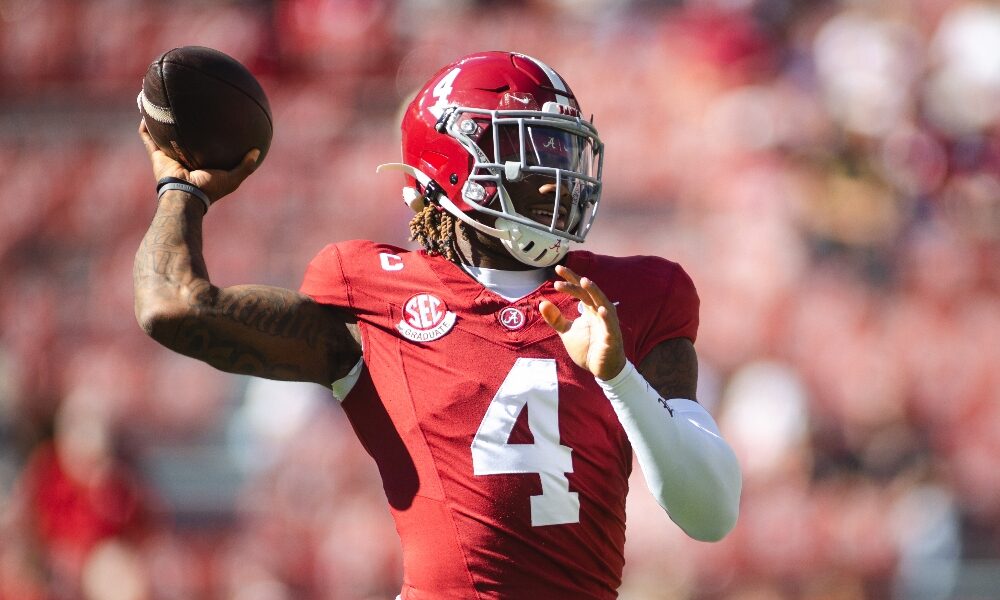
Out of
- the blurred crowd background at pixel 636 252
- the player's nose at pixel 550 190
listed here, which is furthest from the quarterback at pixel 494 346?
the blurred crowd background at pixel 636 252

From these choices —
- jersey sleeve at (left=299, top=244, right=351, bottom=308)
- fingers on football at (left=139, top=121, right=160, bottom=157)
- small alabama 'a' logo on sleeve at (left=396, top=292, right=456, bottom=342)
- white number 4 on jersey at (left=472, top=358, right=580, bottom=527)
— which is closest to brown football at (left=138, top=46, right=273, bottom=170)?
fingers on football at (left=139, top=121, right=160, bottom=157)

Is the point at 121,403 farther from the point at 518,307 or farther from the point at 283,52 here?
the point at 518,307

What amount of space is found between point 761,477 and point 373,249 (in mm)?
3910

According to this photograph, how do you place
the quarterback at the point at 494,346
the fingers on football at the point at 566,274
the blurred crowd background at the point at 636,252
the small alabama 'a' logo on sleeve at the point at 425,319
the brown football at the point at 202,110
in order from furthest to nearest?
the blurred crowd background at the point at 636,252 → the brown football at the point at 202,110 → the small alabama 'a' logo on sleeve at the point at 425,319 → the quarterback at the point at 494,346 → the fingers on football at the point at 566,274

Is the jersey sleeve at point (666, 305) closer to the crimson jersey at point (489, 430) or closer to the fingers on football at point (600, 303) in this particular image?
the crimson jersey at point (489, 430)

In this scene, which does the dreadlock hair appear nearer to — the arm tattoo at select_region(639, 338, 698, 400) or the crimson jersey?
the crimson jersey

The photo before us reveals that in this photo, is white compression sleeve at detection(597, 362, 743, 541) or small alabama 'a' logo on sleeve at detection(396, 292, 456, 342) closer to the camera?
white compression sleeve at detection(597, 362, 743, 541)

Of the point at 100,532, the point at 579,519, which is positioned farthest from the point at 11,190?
the point at 579,519

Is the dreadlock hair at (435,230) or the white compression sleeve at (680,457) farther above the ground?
the dreadlock hair at (435,230)

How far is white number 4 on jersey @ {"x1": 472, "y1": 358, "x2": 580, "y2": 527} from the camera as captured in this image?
2070mm

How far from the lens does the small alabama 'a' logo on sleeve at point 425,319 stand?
2.16 m

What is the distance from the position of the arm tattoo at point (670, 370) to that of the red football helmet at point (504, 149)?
0.85 ft

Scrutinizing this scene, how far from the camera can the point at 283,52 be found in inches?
303

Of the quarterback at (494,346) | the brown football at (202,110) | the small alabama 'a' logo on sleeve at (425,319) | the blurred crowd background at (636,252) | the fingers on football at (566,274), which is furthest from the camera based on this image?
the blurred crowd background at (636,252)
